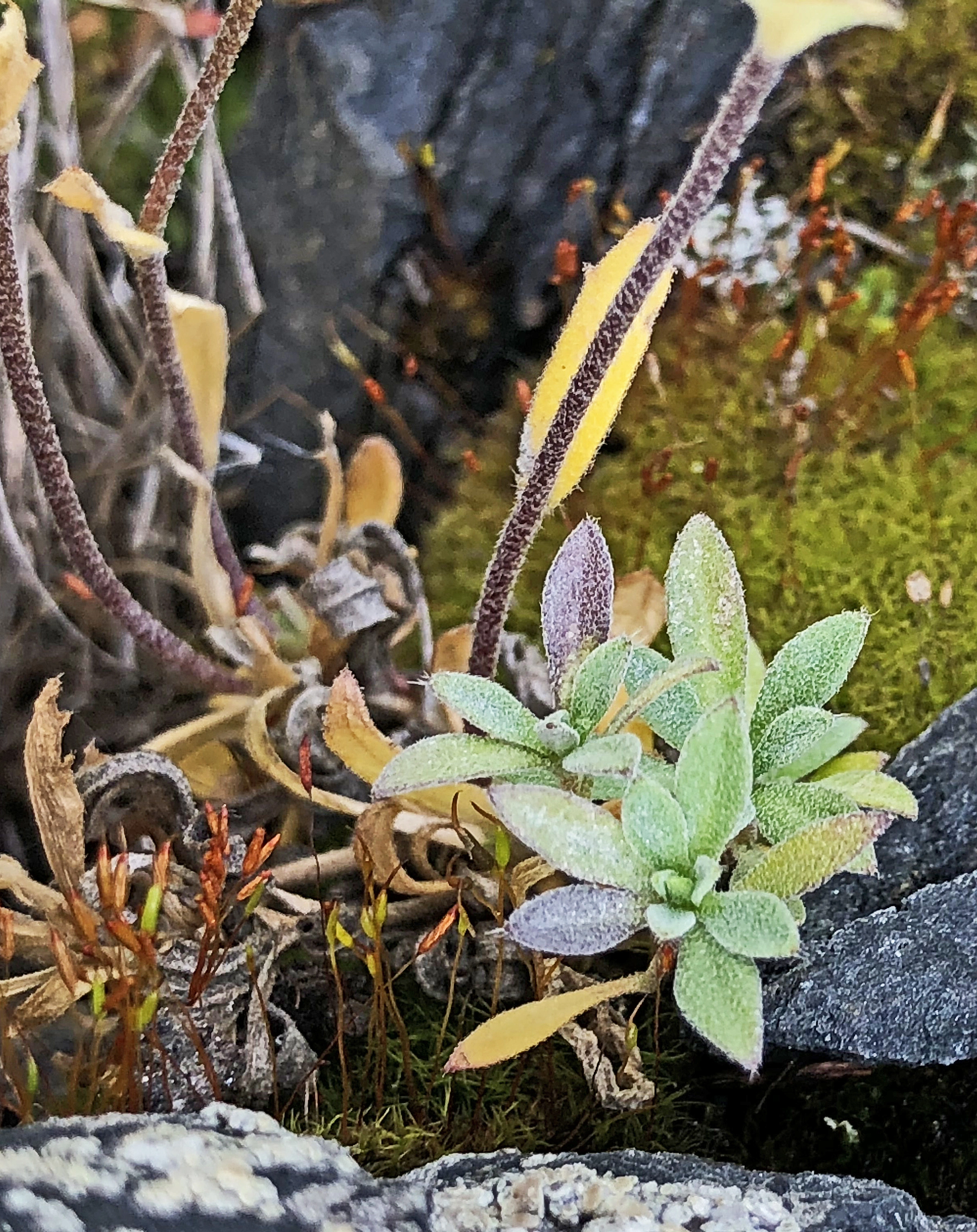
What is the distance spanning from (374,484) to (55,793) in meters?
0.60

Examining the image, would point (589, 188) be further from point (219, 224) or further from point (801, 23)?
point (801, 23)

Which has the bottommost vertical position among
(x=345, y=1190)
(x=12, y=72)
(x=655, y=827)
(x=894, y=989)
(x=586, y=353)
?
(x=345, y=1190)

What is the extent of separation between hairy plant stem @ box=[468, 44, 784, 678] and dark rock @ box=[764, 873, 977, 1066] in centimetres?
38

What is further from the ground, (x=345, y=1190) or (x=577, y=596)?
(x=577, y=596)

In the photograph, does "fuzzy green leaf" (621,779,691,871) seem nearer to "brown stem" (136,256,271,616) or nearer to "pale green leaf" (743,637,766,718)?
"pale green leaf" (743,637,766,718)

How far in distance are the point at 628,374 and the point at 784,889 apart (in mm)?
419

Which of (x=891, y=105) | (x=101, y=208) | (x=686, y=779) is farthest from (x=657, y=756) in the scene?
(x=891, y=105)

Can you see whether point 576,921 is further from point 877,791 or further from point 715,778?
point 877,791

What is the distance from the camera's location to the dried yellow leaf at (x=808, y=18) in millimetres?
604

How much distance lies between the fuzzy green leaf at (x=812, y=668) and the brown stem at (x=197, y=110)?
645 mm

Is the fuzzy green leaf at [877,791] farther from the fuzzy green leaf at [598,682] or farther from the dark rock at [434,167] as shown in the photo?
the dark rock at [434,167]

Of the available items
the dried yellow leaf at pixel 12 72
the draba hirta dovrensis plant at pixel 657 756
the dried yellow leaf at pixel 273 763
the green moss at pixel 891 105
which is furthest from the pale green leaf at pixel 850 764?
the green moss at pixel 891 105

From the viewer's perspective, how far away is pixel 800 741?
33.8 inches

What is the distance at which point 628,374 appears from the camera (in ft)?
2.91
